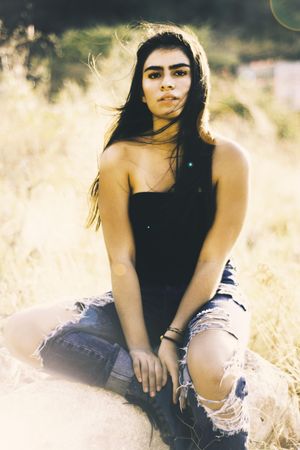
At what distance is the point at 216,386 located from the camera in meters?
1.79

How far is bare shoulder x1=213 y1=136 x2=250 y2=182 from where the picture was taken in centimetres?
219

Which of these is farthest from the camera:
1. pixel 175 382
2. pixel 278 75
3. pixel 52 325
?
pixel 278 75

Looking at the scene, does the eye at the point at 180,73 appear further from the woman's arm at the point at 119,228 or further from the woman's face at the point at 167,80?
the woman's arm at the point at 119,228

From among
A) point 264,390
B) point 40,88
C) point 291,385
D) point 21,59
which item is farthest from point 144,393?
point 40,88

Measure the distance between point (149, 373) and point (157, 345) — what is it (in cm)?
29

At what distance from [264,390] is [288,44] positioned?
15.7 meters

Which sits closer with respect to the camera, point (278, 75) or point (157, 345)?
point (157, 345)

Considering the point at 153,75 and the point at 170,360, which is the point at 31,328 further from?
the point at 153,75

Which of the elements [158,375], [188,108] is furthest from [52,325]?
[188,108]

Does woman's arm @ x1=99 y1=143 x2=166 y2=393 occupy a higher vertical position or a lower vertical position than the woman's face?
lower

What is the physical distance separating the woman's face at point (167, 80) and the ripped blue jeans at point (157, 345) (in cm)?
72

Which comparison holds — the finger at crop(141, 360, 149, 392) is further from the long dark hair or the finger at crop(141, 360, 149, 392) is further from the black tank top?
the long dark hair

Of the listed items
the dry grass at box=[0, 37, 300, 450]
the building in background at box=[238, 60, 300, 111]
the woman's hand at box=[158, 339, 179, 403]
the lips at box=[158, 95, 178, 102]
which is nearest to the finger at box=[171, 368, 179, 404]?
the woman's hand at box=[158, 339, 179, 403]

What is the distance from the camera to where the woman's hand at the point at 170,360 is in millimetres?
1959
